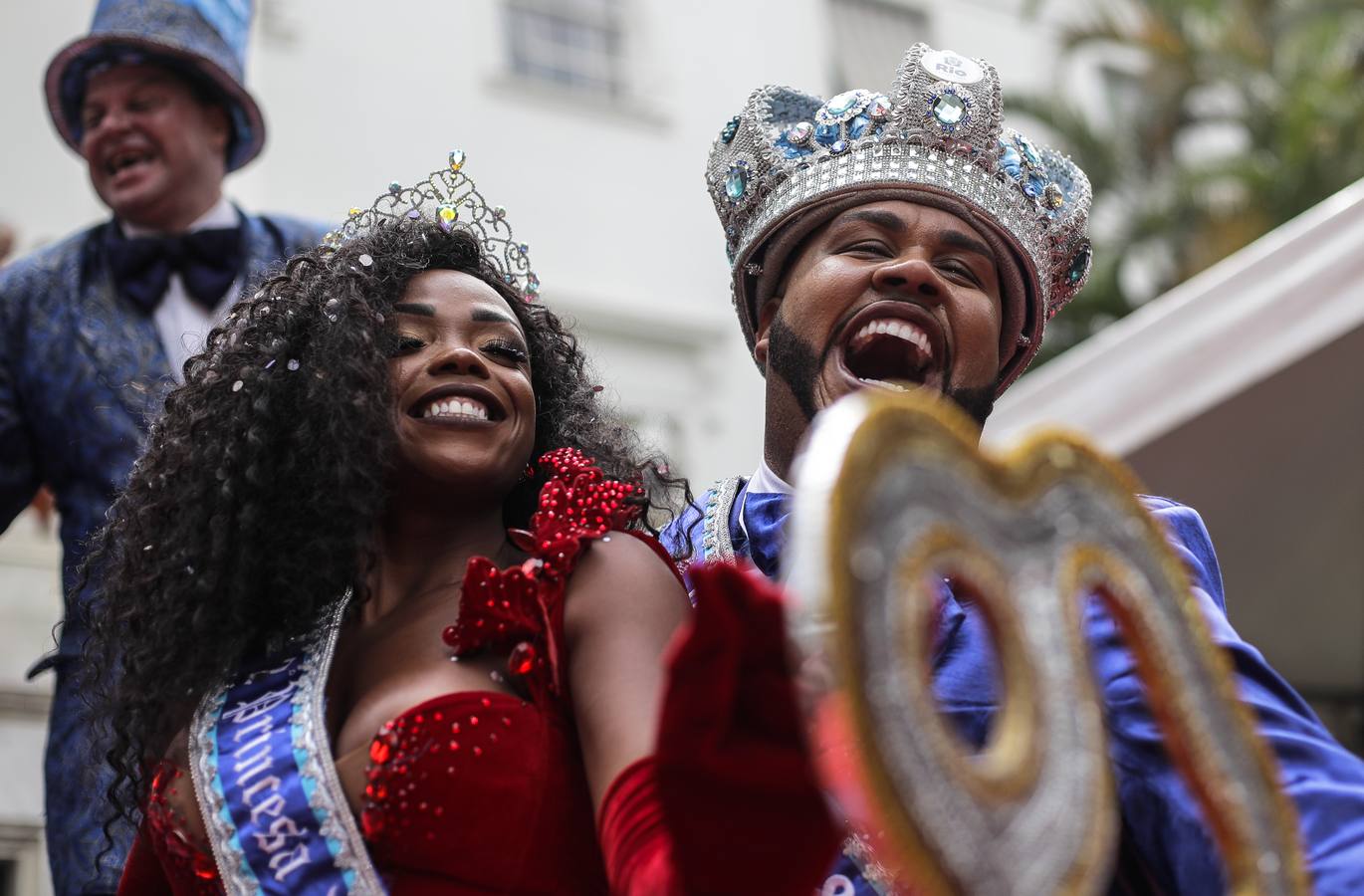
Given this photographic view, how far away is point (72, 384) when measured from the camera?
164 inches

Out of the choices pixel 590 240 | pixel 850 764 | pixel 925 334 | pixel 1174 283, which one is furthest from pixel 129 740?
pixel 1174 283

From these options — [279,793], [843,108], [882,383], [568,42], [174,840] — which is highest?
[568,42]

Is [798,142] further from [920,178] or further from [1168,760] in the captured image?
[1168,760]

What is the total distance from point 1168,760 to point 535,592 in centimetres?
77

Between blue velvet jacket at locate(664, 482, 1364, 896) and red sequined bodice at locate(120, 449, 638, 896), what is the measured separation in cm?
45

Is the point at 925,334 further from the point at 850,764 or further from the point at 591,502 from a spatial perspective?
the point at 850,764

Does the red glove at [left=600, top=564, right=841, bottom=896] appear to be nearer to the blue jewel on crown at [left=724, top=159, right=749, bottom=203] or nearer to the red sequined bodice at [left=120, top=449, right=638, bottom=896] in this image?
the red sequined bodice at [left=120, top=449, right=638, bottom=896]

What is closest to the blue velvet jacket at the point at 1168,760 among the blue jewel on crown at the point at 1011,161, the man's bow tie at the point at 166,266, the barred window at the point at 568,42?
the blue jewel on crown at the point at 1011,161

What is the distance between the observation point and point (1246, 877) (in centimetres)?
189

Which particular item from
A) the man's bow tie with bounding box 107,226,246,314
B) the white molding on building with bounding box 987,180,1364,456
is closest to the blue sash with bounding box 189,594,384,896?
the man's bow tie with bounding box 107,226,246,314

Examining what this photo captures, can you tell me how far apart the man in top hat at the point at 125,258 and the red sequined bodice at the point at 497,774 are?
5.39 ft

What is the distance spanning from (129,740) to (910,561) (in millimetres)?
1553

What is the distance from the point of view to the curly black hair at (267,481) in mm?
2822

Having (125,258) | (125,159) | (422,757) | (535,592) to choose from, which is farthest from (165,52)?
(422,757)
